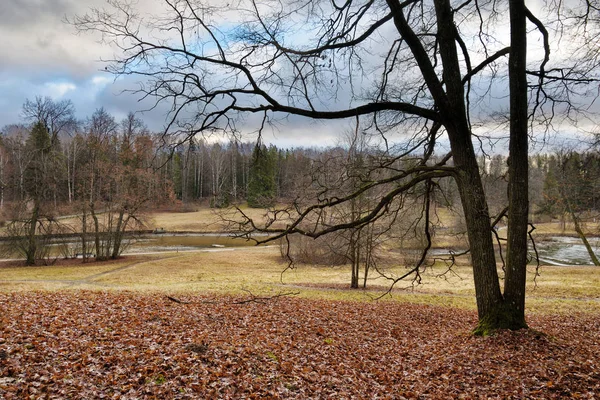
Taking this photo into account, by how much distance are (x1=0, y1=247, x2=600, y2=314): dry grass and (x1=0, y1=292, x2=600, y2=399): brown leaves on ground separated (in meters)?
4.50

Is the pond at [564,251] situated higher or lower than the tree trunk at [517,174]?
lower

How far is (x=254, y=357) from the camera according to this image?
613cm

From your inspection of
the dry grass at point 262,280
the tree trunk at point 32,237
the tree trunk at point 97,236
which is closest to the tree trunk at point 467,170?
the dry grass at point 262,280

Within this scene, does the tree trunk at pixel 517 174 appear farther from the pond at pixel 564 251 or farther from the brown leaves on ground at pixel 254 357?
the pond at pixel 564 251

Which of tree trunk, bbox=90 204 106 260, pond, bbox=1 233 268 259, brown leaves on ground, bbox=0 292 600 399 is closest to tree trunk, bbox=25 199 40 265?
pond, bbox=1 233 268 259

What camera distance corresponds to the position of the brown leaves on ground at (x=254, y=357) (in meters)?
4.90

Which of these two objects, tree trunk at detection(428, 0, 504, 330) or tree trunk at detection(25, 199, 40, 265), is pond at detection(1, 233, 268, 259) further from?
tree trunk at detection(428, 0, 504, 330)

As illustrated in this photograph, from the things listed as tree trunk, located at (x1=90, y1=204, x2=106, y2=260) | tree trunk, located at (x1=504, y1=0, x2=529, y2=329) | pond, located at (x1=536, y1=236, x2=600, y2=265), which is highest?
tree trunk, located at (x1=504, y1=0, x2=529, y2=329)

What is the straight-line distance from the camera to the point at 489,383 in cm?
539

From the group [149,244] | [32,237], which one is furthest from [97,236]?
[149,244]

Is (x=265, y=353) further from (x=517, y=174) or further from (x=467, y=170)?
(x=517, y=174)

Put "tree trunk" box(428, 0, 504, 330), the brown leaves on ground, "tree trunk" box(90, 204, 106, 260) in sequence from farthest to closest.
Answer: "tree trunk" box(90, 204, 106, 260) → "tree trunk" box(428, 0, 504, 330) → the brown leaves on ground

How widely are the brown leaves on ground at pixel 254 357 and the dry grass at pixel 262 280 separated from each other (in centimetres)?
450

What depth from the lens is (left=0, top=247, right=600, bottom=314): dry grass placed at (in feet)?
53.1
